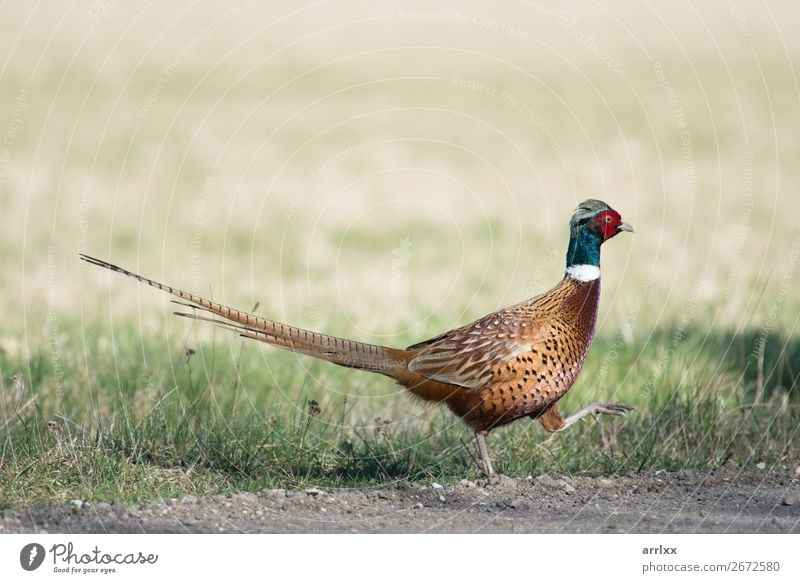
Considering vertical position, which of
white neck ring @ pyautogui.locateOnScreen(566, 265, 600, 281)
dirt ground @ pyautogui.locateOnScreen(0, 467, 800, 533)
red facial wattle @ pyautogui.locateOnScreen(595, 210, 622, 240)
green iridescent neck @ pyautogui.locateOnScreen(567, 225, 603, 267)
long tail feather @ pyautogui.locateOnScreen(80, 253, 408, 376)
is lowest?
dirt ground @ pyautogui.locateOnScreen(0, 467, 800, 533)

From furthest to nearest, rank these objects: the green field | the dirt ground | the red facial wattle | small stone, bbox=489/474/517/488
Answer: the green field
the red facial wattle
small stone, bbox=489/474/517/488
the dirt ground

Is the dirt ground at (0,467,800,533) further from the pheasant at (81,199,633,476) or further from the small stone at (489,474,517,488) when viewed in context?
the pheasant at (81,199,633,476)

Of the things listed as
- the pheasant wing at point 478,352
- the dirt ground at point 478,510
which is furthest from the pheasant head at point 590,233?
the dirt ground at point 478,510

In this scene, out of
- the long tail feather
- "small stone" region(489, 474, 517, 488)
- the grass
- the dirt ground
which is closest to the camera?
the dirt ground

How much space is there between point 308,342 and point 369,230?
9.24 m

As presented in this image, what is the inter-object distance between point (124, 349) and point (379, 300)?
321cm

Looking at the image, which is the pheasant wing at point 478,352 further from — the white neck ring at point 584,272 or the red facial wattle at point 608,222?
the red facial wattle at point 608,222

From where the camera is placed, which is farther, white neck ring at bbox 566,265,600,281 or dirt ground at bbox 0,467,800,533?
white neck ring at bbox 566,265,600,281

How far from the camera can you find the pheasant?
755 centimetres

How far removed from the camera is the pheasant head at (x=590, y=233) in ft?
25.7

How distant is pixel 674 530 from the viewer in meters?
6.77

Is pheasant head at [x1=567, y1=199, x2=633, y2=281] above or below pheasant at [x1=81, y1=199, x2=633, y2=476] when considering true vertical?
above

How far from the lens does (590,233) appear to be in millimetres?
7895

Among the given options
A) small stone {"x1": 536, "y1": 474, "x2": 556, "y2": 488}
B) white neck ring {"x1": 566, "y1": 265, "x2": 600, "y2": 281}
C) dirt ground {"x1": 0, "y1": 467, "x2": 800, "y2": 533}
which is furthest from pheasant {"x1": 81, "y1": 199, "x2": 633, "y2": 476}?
dirt ground {"x1": 0, "y1": 467, "x2": 800, "y2": 533}
